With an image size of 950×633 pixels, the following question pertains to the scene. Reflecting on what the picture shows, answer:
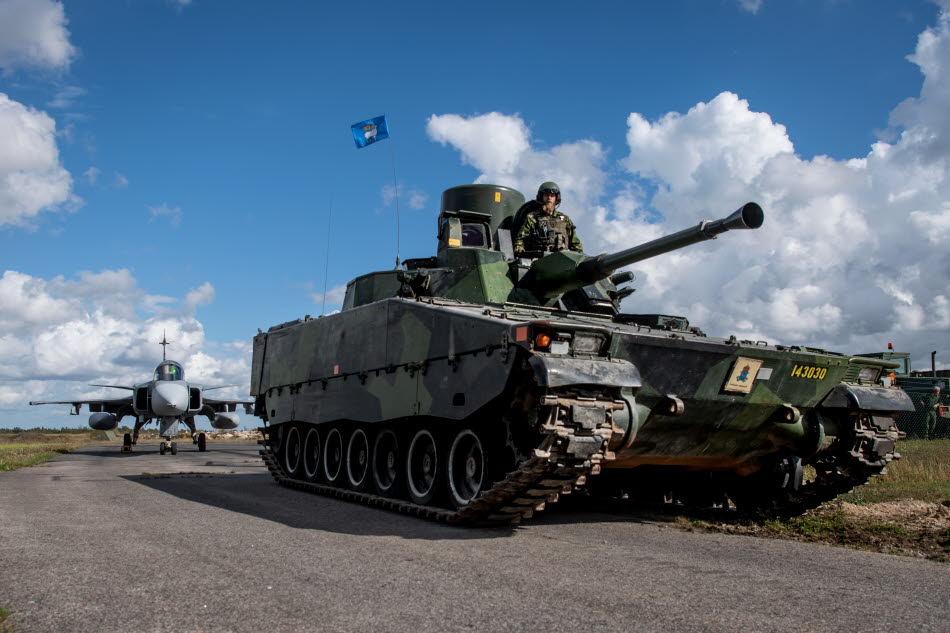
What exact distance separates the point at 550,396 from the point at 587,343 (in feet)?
2.69

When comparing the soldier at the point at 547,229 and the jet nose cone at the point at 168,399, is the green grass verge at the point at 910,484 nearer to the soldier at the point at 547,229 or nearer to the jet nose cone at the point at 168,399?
the soldier at the point at 547,229

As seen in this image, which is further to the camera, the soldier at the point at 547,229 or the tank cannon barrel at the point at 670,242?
the soldier at the point at 547,229

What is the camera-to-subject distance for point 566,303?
452 inches

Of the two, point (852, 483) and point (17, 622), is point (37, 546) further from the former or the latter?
point (852, 483)

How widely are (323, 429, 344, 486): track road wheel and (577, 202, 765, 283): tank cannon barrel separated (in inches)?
189

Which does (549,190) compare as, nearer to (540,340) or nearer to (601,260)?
(601,260)

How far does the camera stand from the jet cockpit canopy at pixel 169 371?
32406 millimetres

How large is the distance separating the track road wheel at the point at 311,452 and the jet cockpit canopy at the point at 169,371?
2016cm

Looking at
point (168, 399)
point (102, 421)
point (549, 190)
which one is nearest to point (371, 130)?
point (549, 190)

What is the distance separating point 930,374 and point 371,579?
34.1 meters

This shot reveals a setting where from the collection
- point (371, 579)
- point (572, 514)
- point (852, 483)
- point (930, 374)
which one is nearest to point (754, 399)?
point (852, 483)

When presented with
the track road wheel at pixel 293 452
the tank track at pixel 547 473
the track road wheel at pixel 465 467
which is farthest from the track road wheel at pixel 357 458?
the tank track at pixel 547 473

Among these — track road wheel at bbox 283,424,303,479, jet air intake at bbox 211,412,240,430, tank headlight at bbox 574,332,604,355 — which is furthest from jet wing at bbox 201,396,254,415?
tank headlight at bbox 574,332,604,355

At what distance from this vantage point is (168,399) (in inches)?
1190
